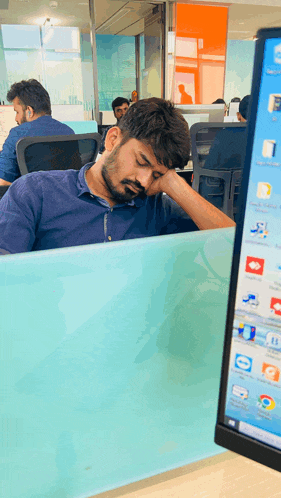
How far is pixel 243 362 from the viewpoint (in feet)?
1.36

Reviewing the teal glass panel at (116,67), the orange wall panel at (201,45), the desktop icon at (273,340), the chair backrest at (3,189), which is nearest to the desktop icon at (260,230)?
the desktop icon at (273,340)

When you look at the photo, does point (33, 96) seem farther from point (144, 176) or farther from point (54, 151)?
point (144, 176)

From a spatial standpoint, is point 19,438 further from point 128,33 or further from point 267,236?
point 128,33

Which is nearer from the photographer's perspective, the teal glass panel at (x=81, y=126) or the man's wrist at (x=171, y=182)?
the man's wrist at (x=171, y=182)

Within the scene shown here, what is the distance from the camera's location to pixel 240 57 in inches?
373

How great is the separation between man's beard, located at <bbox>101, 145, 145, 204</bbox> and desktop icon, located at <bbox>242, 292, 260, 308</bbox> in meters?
0.70

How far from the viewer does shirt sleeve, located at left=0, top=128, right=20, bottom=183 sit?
2055mm

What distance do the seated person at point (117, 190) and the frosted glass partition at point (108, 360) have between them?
1.58ft

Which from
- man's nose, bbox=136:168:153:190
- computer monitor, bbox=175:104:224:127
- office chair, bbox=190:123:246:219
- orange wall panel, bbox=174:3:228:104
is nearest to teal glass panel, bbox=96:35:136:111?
orange wall panel, bbox=174:3:228:104

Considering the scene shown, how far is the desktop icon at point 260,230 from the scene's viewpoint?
1.23 feet

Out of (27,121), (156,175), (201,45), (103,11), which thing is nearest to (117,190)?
(156,175)

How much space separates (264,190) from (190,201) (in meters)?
0.69

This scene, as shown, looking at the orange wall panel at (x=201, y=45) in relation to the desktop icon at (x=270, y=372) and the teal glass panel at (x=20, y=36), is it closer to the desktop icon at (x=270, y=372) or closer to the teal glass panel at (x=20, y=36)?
the teal glass panel at (x=20, y=36)

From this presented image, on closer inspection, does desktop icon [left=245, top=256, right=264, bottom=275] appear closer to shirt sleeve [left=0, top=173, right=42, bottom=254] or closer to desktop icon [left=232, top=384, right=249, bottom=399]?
desktop icon [left=232, top=384, right=249, bottom=399]
